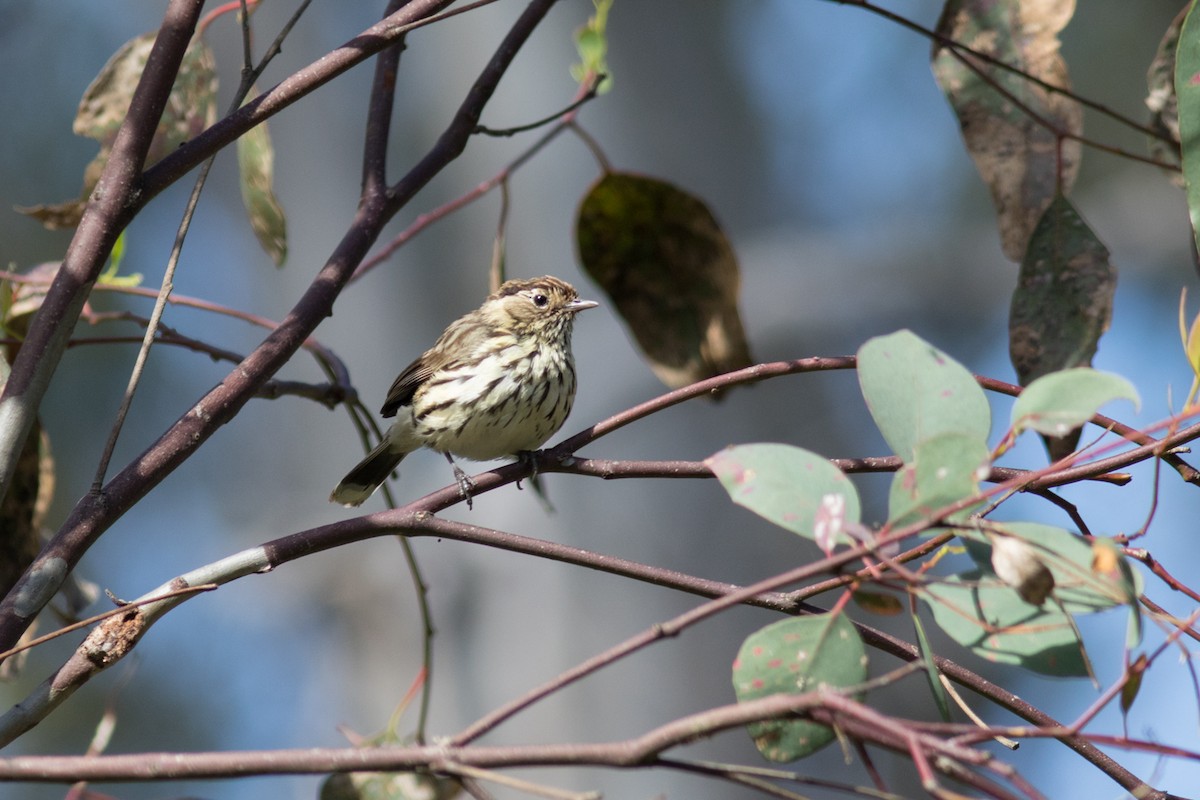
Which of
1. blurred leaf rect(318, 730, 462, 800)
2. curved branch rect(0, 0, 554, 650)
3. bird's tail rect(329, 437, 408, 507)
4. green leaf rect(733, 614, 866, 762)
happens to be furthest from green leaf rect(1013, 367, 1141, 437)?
bird's tail rect(329, 437, 408, 507)

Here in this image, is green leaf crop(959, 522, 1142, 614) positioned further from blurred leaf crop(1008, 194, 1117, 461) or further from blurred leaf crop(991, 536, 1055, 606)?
blurred leaf crop(1008, 194, 1117, 461)

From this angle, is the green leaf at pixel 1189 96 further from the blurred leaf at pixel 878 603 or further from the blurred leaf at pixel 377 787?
the blurred leaf at pixel 377 787

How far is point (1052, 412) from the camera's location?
121 cm

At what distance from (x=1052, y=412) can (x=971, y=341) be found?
24.3 feet

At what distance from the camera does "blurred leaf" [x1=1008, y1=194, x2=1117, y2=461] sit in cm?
247

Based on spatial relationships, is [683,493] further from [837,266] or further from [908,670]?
[908,670]

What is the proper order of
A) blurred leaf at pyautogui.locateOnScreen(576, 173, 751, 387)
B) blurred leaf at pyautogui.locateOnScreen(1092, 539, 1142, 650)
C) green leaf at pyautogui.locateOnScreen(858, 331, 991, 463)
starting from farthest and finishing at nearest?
blurred leaf at pyautogui.locateOnScreen(576, 173, 751, 387), green leaf at pyautogui.locateOnScreen(858, 331, 991, 463), blurred leaf at pyautogui.locateOnScreen(1092, 539, 1142, 650)

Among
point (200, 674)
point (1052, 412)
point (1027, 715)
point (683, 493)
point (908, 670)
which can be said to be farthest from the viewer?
point (200, 674)

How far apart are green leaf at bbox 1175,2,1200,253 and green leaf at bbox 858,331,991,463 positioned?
86cm

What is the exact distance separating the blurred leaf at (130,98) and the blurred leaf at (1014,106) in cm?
161

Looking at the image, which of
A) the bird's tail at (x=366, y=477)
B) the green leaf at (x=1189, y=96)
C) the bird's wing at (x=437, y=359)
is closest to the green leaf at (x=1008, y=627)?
the green leaf at (x=1189, y=96)

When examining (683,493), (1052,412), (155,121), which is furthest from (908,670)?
(683,493)

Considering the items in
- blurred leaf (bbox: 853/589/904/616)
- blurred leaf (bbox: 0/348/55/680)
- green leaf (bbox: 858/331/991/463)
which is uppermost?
blurred leaf (bbox: 0/348/55/680)

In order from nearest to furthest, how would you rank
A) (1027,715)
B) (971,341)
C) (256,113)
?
(1027,715)
(256,113)
(971,341)
